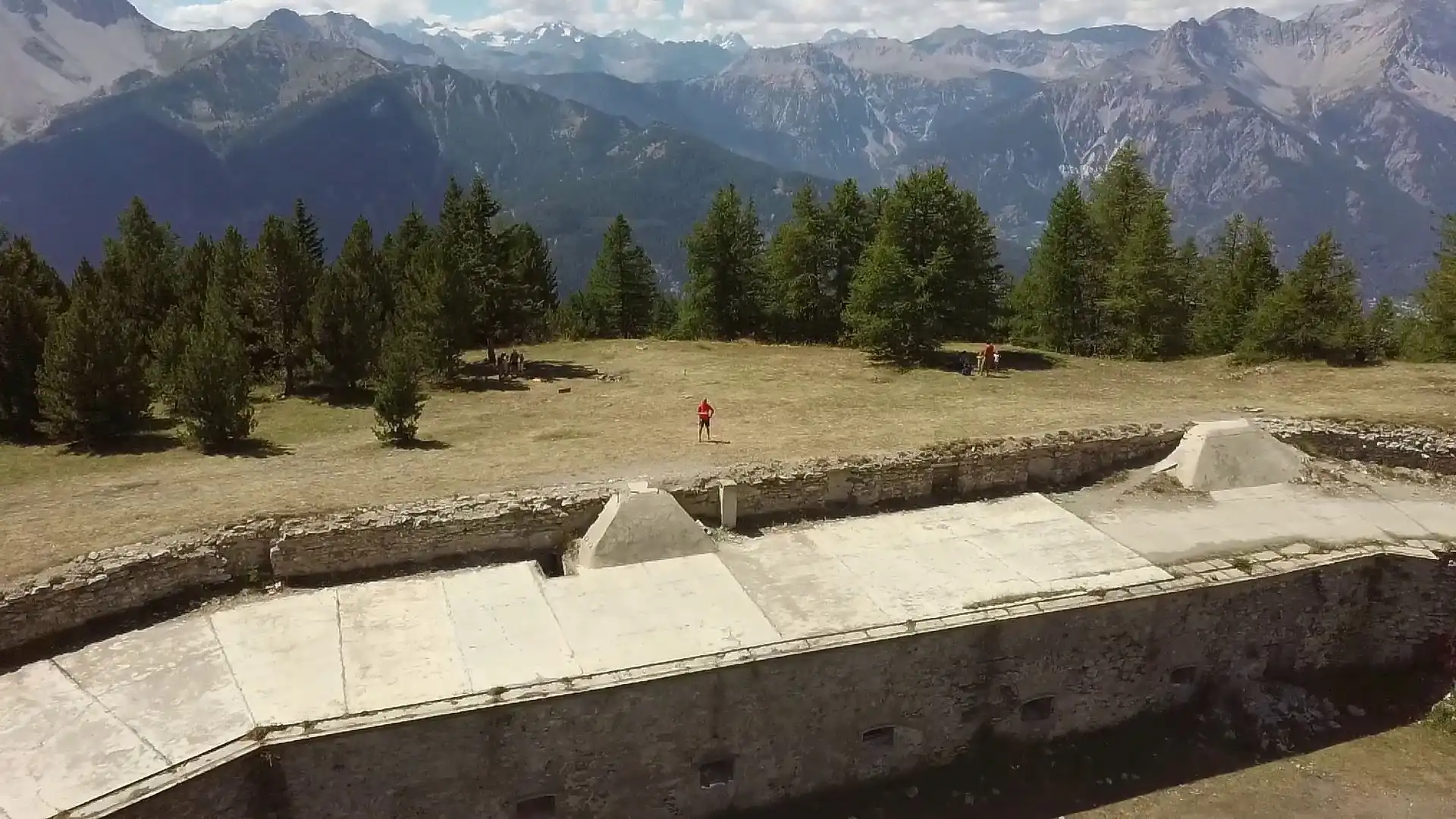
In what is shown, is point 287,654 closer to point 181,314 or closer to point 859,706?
point 859,706

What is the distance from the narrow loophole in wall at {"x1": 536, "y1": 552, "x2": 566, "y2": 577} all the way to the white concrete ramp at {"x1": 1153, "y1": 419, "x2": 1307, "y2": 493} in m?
13.4

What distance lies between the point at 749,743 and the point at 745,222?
1371 inches

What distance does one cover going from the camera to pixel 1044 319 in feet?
136

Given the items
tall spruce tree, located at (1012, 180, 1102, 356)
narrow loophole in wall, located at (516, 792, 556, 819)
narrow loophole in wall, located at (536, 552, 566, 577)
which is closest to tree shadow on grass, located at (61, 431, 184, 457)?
narrow loophole in wall, located at (536, 552, 566, 577)

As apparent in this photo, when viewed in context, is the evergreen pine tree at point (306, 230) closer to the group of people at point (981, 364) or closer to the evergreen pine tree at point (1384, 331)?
the group of people at point (981, 364)

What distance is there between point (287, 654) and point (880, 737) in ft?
29.4

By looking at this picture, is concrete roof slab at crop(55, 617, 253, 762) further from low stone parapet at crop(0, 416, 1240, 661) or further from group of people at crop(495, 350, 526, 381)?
group of people at crop(495, 350, 526, 381)

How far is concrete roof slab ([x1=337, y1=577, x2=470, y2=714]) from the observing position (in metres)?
12.3

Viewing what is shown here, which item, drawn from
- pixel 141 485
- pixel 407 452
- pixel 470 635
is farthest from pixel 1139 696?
pixel 141 485

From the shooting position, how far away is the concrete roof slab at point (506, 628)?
12.8m

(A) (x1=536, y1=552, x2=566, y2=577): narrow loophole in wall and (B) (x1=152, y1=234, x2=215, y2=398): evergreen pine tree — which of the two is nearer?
(A) (x1=536, y1=552, x2=566, y2=577): narrow loophole in wall

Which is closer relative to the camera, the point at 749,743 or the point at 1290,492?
the point at 749,743

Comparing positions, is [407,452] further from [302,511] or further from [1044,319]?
[1044,319]

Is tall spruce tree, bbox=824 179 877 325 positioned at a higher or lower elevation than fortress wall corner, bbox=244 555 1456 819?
higher
